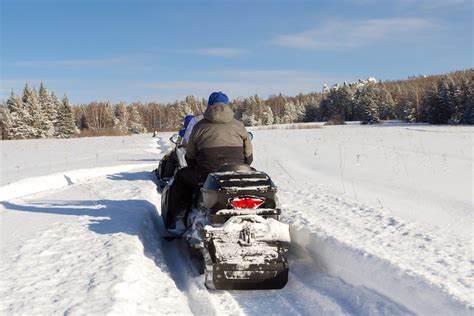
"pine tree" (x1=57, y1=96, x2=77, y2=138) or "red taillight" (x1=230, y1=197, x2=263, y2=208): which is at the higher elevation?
"pine tree" (x1=57, y1=96, x2=77, y2=138)

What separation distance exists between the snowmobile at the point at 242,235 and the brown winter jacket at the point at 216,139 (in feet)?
2.22

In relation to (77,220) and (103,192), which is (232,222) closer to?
(77,220)


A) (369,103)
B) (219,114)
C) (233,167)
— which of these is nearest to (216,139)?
(219,114)

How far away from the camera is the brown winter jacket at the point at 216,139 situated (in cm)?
552

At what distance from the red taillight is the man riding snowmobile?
37.3 inches

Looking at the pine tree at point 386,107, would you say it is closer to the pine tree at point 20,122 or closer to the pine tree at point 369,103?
the pine tree at point 369,103

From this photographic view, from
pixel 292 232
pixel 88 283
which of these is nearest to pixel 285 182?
pixel 292 232

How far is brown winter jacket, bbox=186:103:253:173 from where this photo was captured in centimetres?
552

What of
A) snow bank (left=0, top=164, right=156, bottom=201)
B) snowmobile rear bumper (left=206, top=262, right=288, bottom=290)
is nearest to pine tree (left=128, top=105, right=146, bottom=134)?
snow bank (left=0, top=164, right=156, bottom=201)

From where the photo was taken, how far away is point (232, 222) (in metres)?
4.58

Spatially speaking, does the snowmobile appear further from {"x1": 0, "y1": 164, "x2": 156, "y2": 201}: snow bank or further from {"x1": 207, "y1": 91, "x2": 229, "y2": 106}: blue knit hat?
{"x1": 0, "y1": 164, "x2": 156, "y2": 201}: snow bank

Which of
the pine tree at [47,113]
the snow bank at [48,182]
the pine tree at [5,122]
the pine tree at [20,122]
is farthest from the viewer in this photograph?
the pine tree at [47,113]

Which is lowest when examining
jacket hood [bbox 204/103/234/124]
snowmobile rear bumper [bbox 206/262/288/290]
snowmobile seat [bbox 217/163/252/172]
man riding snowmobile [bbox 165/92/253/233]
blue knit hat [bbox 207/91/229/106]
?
snowmobile rear bumper [bbox 206/262/288/290]

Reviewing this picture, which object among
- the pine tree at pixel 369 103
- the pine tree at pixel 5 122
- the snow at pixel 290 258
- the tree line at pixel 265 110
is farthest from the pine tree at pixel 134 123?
the snow at pixel 290 258
